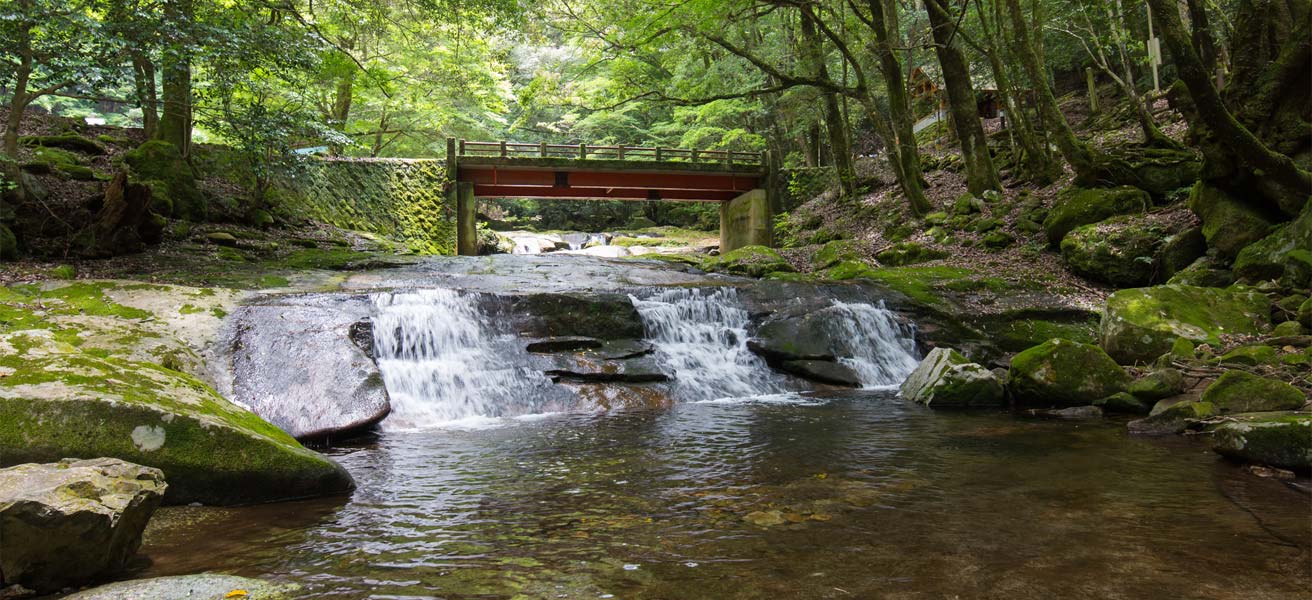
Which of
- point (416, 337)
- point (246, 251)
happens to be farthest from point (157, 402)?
point (246, 251)

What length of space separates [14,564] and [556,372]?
7094 millimetres

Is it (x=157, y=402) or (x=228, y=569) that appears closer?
(x=228, y=569)

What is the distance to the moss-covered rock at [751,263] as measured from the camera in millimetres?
17766

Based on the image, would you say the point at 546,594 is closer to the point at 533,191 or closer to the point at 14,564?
the point at 14,564

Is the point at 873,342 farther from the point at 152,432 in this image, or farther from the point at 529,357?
the point at 152,432

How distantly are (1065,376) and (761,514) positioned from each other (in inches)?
232

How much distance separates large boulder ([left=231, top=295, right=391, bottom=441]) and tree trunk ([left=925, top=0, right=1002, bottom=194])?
14.8 m

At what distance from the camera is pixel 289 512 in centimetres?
442

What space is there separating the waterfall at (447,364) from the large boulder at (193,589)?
5.01 meters

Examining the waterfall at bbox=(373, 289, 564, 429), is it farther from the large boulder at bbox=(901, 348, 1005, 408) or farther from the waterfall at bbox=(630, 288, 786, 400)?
the large boulder at bbox=(901, 348, 1005, 408)

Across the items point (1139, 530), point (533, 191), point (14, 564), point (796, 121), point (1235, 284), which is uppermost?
point (796, 121)

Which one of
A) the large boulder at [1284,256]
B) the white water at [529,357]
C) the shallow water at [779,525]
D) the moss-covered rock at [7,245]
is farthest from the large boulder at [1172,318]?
the moss-covered rock at [7,245]

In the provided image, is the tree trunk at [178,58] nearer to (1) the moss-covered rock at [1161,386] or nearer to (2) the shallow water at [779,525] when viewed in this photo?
(2) the shallow water at [779,525]

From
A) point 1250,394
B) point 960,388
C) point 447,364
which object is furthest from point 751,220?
point 1250,394
